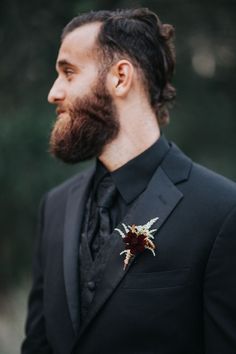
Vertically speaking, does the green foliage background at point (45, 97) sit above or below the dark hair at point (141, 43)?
below

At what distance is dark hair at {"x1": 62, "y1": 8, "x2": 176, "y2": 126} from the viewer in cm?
251

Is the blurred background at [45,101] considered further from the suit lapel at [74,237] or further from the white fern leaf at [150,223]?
the white fern leaf at [150,223]

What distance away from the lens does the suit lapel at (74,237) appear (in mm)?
2244

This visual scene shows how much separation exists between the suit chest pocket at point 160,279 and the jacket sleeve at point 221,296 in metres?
0.10

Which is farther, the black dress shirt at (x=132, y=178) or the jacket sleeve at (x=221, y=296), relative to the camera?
the black dress shirt at (x=132, y=178)

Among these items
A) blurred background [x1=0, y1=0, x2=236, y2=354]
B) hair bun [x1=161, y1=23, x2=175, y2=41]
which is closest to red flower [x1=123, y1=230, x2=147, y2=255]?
hair bun [x1=161, y1=23, x2=175, y2=41]

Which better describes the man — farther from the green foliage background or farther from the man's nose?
the green foliage background

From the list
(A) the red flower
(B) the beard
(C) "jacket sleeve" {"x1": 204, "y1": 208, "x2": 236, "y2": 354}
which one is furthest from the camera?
(B) the beard

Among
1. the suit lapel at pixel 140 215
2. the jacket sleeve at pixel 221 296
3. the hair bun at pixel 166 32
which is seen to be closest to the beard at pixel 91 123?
the suit lapel at pixel 140 215

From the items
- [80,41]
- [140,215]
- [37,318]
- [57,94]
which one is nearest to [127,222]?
[140,215]

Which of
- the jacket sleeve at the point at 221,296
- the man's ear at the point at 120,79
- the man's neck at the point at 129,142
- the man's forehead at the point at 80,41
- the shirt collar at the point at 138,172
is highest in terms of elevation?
the man's forehead at the point at 80,41

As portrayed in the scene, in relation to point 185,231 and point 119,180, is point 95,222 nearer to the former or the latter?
point 119,180

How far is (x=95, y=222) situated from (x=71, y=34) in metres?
0.94

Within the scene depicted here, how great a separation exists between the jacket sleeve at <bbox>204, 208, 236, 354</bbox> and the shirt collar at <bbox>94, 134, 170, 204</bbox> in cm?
47
